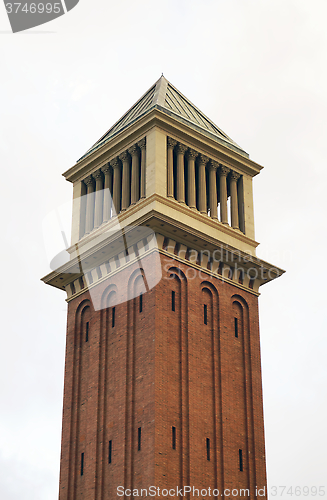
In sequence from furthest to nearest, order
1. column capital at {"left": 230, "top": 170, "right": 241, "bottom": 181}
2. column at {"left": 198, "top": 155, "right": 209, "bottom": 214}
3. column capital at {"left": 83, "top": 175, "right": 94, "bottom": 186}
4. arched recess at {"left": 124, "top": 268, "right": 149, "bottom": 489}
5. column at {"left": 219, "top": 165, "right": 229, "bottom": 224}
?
column capital at {"left": 83, "top": 175, "right": 94, "bottom": 186}, column capital at {"left": 230, "top": 170, "right": 241, "bottom": 181}, column at {"left": 219, "top": 165, "right": 229, "bottom": 224}, column at {"left": 198, "top": 155, "right": 209, "bottom": 214}, arched recess at {"left": 124, "top": 268, "right": 149, "bottom": 489}

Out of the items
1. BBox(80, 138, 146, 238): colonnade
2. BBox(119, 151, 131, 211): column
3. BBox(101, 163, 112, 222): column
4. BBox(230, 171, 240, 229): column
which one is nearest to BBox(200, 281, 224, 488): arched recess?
BBox(230, 171, 240, 229): column

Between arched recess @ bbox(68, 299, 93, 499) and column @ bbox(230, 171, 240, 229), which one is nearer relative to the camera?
arched recess @ bbox(68, 299, 93, 499)

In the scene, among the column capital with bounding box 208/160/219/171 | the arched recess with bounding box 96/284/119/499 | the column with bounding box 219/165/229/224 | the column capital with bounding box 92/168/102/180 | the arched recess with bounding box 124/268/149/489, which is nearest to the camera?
the arched recess with bounding box 124/268/149/489

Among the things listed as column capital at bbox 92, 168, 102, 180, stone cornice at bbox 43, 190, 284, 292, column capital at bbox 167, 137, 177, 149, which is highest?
column capital at bbox 167, 137, 177, 149

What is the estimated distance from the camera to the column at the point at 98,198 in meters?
54.7

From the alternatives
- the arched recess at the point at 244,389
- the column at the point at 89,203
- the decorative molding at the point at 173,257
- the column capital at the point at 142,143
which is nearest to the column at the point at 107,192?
the column at the point at 89,203

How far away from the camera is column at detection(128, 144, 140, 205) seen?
173ft

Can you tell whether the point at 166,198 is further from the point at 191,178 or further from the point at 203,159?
the point at 203,159

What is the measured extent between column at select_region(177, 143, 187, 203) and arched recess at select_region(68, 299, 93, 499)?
779cm

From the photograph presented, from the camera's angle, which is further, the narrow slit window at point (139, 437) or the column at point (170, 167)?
Result: the column at point (170, 167)

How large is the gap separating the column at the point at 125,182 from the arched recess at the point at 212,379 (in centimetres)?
636

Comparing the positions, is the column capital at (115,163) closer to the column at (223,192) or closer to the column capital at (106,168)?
the column capital at (106,168)

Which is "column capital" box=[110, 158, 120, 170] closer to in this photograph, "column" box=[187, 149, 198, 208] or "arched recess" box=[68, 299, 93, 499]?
"column" box=[187, 149, 198, 208]

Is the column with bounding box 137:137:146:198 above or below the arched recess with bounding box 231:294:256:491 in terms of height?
above
